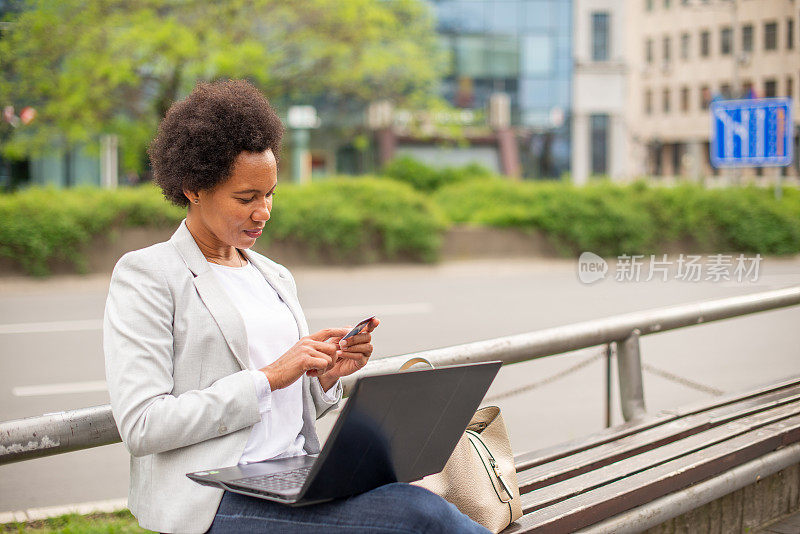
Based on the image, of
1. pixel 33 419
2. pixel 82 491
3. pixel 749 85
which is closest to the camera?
pixel 33 419

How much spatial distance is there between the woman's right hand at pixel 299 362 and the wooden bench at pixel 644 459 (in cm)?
91

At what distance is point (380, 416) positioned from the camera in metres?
2.04

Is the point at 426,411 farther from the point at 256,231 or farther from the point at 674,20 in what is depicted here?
the point at 674,20

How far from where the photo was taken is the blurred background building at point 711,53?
24.5ft

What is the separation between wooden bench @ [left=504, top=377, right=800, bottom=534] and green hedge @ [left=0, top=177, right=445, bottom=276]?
11946mm

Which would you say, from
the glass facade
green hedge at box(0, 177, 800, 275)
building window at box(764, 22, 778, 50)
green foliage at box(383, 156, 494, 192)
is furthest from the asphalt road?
the glass facade

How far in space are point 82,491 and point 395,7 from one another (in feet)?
57.5

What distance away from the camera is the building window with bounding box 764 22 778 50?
739cm

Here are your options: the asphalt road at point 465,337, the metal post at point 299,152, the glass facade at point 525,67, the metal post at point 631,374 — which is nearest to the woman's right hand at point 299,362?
the metal post at point 631,374

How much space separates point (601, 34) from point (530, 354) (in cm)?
3947

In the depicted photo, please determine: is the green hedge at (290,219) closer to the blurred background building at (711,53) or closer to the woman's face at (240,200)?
the blurred background building at (711,53)

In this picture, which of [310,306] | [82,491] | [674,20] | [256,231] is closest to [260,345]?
[256,231]

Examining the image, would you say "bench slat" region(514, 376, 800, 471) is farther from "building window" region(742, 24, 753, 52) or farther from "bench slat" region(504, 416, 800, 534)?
"building window" region(742, 24, 753, 52)

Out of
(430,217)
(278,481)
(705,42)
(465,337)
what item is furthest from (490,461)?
(430,217)
